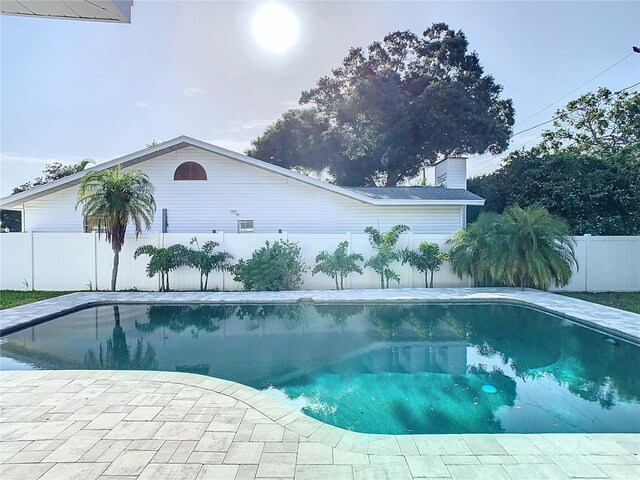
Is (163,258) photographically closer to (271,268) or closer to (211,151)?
(271,268)

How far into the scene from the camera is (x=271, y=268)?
11.4m

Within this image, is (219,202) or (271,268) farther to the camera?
(219,202)

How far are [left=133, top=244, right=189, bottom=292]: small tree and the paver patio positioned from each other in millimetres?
7081

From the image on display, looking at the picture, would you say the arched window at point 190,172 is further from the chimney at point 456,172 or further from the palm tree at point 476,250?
the chimney at point 456,172

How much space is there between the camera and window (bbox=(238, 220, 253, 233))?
46.8 feet

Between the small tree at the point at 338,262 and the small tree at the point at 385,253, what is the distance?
0.42 meters

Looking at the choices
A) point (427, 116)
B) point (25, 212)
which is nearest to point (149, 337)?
point (25, 212)

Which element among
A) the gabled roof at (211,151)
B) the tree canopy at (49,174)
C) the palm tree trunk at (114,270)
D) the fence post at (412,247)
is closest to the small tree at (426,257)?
the fence post at (412,247)

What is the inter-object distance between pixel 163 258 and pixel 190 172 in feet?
14.0

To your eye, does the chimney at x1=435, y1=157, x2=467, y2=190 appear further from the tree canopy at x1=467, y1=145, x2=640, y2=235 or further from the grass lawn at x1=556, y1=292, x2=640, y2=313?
the grass lawn at x1=556, y1=292, x2=640, y2=313

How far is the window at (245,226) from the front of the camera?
14.3 meters

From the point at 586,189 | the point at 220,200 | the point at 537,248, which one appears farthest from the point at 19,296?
the point at 586,189

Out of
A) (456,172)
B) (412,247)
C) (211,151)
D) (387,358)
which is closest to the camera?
(387,358)

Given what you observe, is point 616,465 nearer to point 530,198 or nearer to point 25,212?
point 530,198
